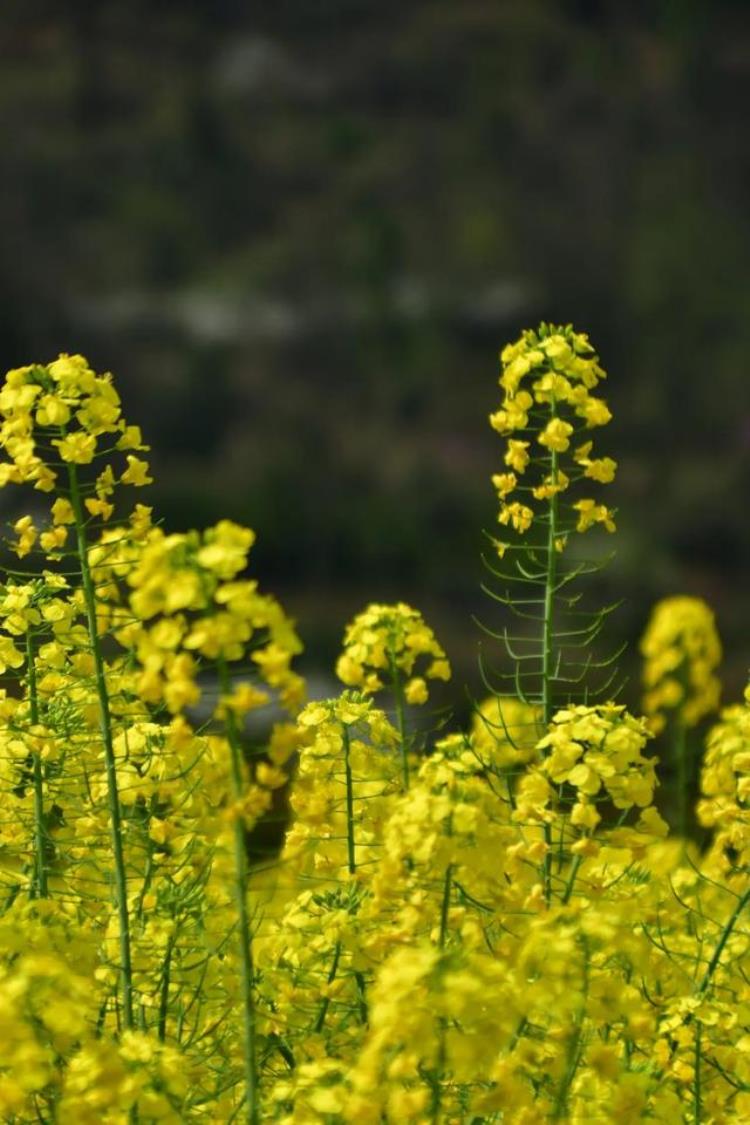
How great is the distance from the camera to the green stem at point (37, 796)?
360cm

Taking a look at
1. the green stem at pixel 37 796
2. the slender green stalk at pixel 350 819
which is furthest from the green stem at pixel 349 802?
the green stem at pixel 37 796

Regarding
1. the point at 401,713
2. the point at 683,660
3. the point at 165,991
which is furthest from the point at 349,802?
the point at 683,660

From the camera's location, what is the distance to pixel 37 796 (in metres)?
3.65

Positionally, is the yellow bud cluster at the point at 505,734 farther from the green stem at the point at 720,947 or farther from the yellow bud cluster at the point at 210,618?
the yellow bud cluster at the point at 210,618

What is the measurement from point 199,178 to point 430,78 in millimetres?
6402

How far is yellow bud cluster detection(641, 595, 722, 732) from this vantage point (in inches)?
218

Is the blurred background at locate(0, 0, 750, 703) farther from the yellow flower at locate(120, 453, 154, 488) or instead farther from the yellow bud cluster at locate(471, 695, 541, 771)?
the yellow flower at locate(120, 453, 154, 488)

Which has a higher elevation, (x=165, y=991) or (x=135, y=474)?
(x=135, y=474)

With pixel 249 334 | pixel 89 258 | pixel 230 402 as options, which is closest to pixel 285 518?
pixel 230 402

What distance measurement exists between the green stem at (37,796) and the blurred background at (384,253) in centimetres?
2078

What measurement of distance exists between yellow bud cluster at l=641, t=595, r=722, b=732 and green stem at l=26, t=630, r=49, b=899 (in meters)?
2.36

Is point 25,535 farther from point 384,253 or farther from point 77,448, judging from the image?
point 384,253

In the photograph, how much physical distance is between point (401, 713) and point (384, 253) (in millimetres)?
31770

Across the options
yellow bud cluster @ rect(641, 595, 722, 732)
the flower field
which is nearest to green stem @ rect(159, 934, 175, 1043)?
the flower field
